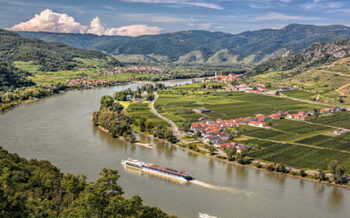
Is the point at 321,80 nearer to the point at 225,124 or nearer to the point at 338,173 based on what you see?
the point at 225,124

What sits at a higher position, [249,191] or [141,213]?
[141,213]

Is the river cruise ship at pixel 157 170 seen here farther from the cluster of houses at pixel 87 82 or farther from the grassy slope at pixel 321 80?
the cluster of houses at pixel 87 82

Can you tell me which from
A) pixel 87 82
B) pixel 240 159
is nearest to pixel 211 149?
pixel 240 159

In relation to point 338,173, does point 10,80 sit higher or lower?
higher

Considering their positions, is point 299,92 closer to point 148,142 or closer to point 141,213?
point 148,142

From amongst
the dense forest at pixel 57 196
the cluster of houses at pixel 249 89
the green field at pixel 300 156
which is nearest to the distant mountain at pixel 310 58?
the cluster of houses at pixel 249 89

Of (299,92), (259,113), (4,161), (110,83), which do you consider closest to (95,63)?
(110,83)

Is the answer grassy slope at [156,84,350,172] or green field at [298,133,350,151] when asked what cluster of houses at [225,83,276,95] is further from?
green field at [298,133,350,151]
